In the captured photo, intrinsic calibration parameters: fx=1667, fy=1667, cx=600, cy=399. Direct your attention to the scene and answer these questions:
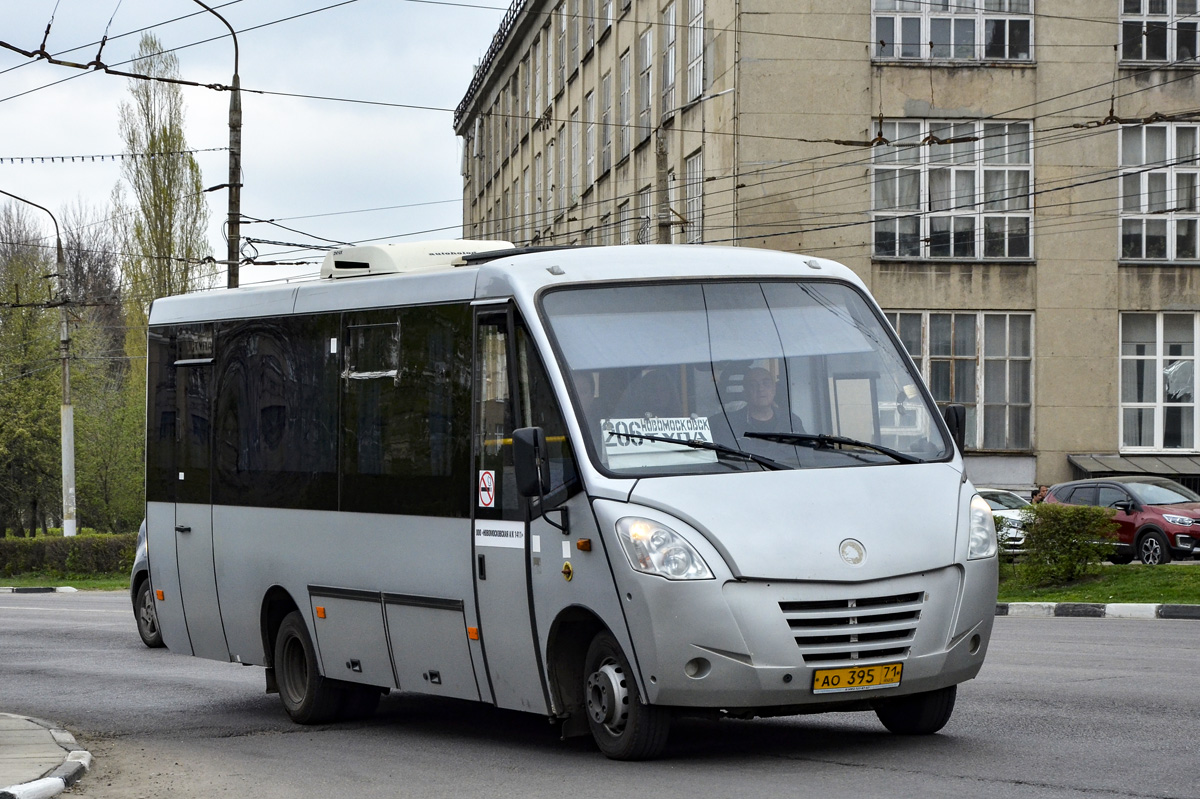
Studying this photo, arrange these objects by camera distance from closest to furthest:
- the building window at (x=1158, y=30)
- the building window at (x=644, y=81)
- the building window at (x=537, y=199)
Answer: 1. the building window at (x=1158, y=30)
2. the building window at (x=644, y=81)
3. the building window at (x=537, y=199)

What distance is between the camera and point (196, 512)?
1212cm

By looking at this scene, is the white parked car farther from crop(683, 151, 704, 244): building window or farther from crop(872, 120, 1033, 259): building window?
crop(683, 151, 704, 244): building window

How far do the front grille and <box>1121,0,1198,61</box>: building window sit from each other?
1289 inches

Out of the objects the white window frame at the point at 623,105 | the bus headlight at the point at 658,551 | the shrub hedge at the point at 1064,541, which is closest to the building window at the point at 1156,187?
the white window frame at the point at 623,105

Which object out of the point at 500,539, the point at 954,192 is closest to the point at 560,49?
the point at 954,192

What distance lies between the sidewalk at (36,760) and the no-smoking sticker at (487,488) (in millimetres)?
2564

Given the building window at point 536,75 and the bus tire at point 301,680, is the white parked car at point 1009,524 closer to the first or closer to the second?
the bus tire at point 301,680

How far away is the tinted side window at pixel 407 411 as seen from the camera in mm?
9344

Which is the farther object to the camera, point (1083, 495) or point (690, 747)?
point (1083, 495)

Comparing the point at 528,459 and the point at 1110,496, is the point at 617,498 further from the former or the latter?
the point at 1110,496

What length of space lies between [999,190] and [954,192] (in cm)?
101

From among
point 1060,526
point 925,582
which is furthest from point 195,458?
point 1060,526

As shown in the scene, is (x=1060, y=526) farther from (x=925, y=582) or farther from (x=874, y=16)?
(x=874, y=16)

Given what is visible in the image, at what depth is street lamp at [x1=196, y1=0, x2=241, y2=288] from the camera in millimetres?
26484
